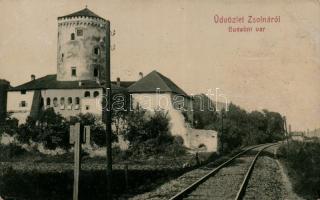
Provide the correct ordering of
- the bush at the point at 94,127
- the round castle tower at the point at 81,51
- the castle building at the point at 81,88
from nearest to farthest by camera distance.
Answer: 1. the bush at the point at 94,127
2. the round castle tower at the point at 81,51
3. the castle building at the point at 81,88

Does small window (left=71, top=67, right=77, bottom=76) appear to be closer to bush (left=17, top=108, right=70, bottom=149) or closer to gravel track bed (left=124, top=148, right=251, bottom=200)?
bush (left=17, top=108, right=70, bottom=149)

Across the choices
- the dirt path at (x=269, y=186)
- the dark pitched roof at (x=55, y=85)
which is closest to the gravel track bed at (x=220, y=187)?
Result: the dirt path at (x=269, y=186)

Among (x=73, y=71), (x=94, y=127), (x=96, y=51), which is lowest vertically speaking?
(x=94, y=127)

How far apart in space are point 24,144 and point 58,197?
16995mm

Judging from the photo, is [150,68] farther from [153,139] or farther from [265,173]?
[153,139]

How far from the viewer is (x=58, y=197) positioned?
1457cm

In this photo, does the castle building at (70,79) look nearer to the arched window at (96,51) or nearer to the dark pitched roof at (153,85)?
the arched window at (96,51)

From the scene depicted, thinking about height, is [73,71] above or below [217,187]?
above

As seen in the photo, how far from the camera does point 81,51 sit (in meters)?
34.5

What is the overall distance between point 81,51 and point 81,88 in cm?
290

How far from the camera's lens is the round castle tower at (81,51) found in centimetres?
3244

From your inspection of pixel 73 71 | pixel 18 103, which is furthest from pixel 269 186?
pixel 18 103

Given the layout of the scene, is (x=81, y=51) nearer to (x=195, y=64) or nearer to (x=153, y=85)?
(x=153, y=85)

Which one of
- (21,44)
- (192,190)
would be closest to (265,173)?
(192,190)
